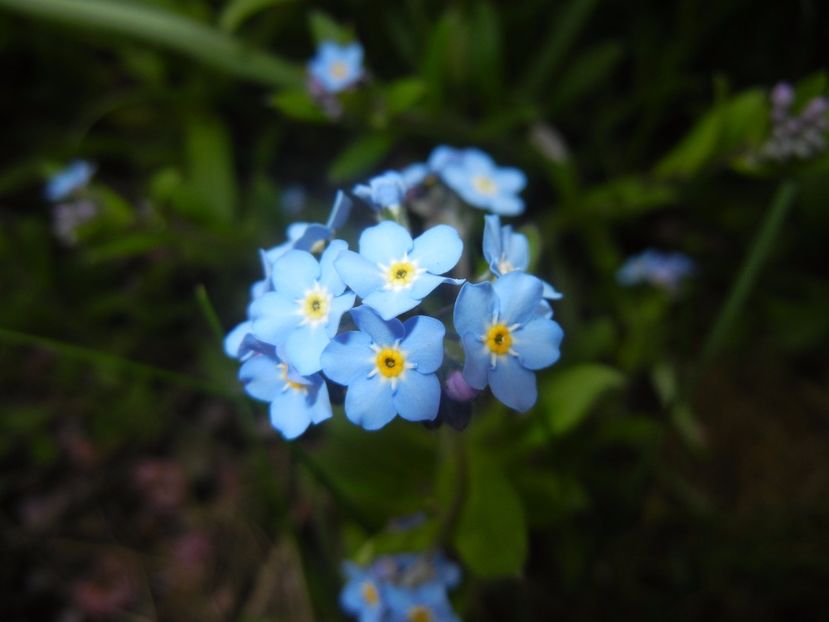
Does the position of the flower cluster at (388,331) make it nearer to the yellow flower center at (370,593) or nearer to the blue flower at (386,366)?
the blue flower at (386,366)

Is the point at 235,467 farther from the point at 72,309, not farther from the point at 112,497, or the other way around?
the point at 72,309

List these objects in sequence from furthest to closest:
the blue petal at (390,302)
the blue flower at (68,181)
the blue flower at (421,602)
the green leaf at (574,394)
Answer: the blue flower at (68,181) < the green leaf at (574,394) < the blue flower at (421,602) < the blue petal at (390,302)

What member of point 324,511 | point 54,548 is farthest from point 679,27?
point 54,548

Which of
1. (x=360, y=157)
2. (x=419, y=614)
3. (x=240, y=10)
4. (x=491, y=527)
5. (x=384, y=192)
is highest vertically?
(x=240, y=10)

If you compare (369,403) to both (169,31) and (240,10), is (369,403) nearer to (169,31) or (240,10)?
(240,10)

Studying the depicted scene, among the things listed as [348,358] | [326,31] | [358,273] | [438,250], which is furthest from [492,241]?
[326,31]

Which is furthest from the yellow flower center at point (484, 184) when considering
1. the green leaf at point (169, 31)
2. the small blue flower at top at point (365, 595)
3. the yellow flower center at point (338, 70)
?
the small blue flower at top at point (365, 595)
